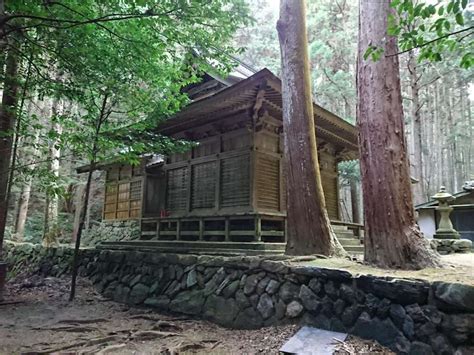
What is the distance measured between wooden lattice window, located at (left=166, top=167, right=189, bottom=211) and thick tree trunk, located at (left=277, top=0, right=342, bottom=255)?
Answer: 18.1ft

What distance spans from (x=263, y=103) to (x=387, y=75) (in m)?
3.95

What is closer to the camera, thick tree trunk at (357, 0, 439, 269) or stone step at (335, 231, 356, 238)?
thick tree trunk at (357, 0, 439, 269)

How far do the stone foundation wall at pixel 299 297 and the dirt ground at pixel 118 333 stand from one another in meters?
0.23

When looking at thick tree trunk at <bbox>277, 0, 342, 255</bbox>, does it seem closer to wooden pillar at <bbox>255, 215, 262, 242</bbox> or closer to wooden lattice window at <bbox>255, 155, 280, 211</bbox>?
wooden pillar at <bbox>255, 215, 262, 242</bbox>

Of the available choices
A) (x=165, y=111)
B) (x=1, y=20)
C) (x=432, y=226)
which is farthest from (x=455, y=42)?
(x=432, y=226)

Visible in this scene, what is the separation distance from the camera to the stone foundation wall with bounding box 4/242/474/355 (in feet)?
10.8

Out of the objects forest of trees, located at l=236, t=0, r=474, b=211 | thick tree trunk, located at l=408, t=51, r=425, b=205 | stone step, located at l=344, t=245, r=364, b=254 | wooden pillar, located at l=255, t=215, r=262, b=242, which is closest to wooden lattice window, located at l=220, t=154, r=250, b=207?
wooden pillar, located at l=255, t=215, r=262, b=242

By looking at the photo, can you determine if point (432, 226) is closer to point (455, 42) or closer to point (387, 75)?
point (387, 75)

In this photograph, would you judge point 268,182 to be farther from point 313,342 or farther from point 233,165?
point 313,342

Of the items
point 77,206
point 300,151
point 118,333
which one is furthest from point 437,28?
point 77,206

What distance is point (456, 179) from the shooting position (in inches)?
1145

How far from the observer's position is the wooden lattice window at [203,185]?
10008 millimetres

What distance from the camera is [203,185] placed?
1028 centimetres

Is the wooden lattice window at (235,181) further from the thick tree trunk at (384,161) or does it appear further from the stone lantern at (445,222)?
the stone lantern at (445,222)
